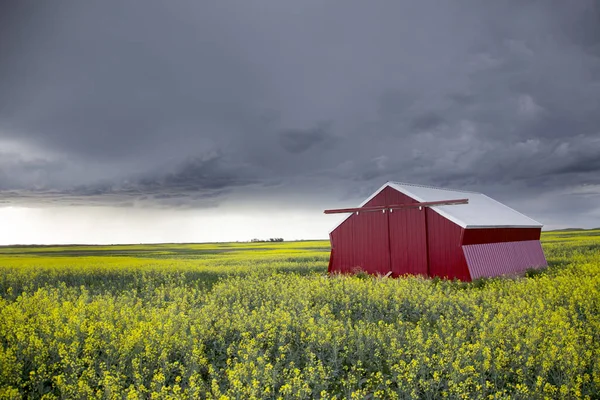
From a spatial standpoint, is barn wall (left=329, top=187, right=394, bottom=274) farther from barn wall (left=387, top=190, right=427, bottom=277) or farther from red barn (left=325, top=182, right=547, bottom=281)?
barn wall (left=387, top=190, right=427, bottom=277)

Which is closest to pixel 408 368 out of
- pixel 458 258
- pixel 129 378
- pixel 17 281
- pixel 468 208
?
pixel 129 378

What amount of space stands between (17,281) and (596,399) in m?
27.7

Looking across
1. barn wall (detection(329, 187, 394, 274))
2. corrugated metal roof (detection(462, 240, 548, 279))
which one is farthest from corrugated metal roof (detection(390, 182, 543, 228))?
barn wall (detection(329, 187, 394, 274))

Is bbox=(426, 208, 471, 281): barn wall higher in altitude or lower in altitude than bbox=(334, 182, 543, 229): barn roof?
lower

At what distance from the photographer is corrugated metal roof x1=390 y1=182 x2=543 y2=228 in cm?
2611

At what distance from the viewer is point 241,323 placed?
12.1 metres

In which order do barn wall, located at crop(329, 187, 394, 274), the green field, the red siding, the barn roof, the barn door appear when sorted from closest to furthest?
the green field → the red siding → the barn roof → the barn door → barn wall, located at crop(329, 187, 394, 274)

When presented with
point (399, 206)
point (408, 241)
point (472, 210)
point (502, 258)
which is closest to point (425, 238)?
point (408, 241)

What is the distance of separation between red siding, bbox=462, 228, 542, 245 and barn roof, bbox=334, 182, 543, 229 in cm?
32

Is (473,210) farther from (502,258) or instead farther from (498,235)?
(502,258)

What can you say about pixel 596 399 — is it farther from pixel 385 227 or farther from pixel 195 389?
pixel 385 227

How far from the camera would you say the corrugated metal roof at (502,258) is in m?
25.5

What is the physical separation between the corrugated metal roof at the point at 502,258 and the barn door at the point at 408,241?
8.59ft

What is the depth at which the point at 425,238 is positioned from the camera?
26.4m
